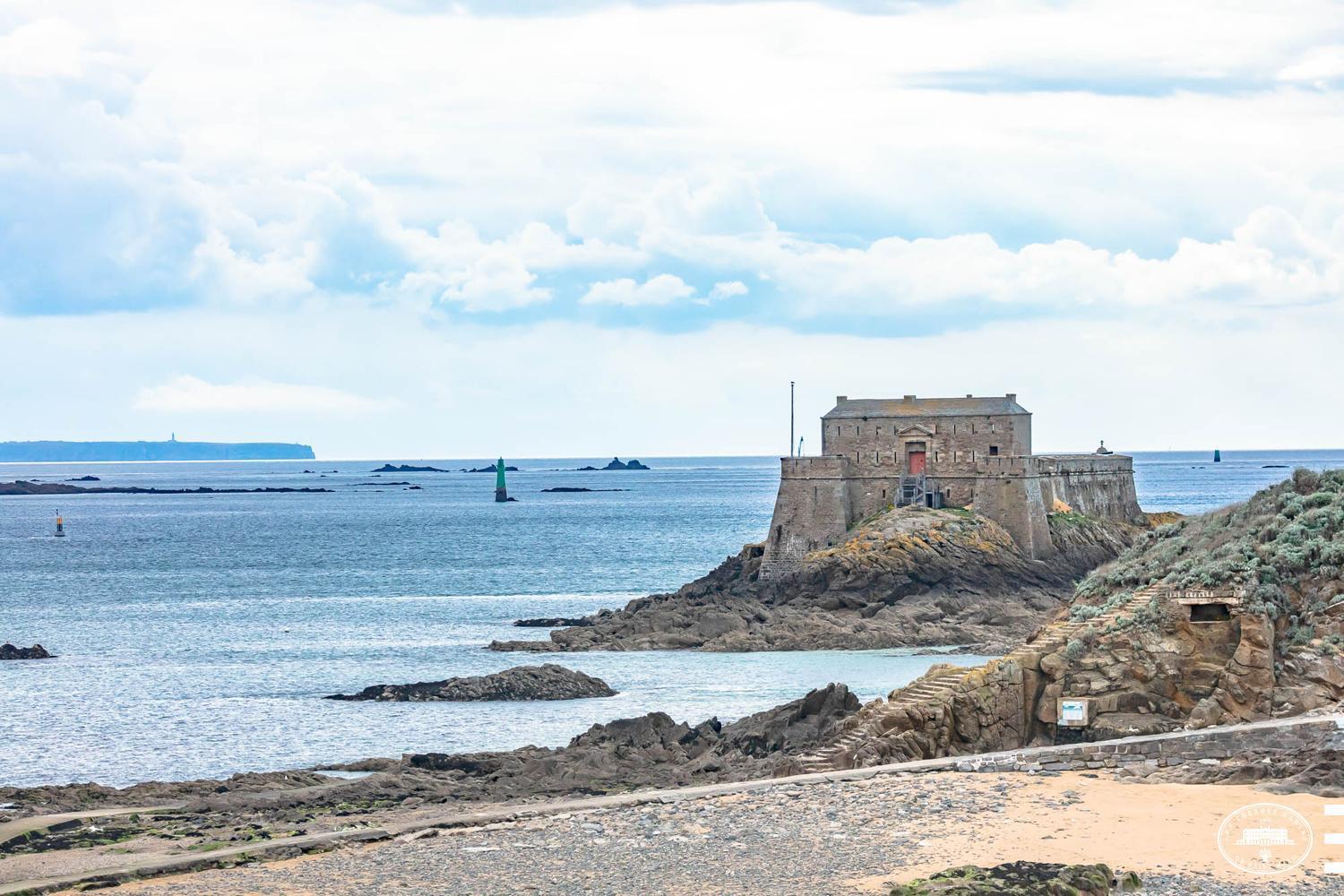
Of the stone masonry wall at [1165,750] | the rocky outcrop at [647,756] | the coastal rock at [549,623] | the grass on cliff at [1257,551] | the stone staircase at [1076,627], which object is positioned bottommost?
the coastal rock at [549,623]

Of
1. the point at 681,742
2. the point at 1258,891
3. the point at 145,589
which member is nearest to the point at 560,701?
the point at 681,742

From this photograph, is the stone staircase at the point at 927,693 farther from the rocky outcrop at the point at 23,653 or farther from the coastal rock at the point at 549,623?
the coastal rock at the point at 549,623

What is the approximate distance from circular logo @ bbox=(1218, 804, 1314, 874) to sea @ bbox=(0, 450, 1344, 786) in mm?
17375

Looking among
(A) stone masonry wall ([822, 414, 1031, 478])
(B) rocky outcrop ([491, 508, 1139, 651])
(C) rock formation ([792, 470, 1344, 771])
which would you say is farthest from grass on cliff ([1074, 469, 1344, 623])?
(A) stone masonry wall ([822, 414, 1031, 478])

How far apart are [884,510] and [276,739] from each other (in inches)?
1293

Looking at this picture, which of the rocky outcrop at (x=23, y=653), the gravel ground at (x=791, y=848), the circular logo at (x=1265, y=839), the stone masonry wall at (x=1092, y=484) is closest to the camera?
the circular logo at (x=1265, y=839)

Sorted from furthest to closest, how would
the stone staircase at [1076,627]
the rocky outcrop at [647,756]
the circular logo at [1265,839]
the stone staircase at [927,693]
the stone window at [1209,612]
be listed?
the rocky outcrop at [647,756], the stone staircase at [1076,627], the stone window at [1209,612], the stone staircase at [927,693], the circular logo at [1265,839]

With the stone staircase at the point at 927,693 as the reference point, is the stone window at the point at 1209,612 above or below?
above

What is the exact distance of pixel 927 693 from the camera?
76.1 feet

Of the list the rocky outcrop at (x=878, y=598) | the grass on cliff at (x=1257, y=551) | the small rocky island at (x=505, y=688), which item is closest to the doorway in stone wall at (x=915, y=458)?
the rocky outcrop at (x=878, y=598)

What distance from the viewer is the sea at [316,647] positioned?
33562 mm

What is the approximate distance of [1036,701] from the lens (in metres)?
23.1

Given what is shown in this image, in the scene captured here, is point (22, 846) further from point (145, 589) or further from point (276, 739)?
point (145, 589)

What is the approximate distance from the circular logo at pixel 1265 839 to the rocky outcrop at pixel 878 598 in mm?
29676
